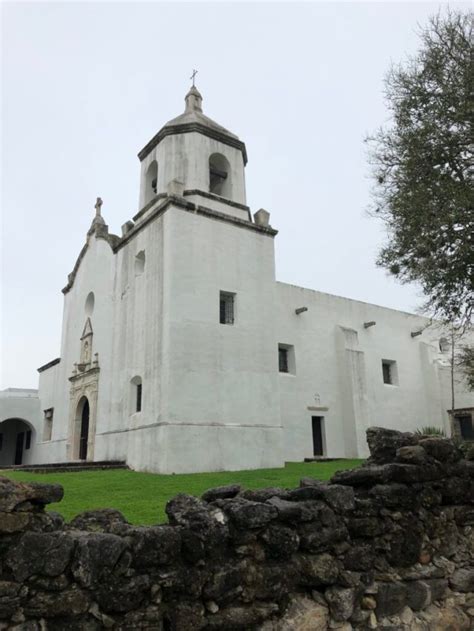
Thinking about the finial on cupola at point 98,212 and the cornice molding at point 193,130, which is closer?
the cornice molding at point 193,130

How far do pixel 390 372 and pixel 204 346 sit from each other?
39.7ft

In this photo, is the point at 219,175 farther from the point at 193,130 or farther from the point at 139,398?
the point at 139,398

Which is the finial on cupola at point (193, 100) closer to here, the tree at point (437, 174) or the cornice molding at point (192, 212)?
the cornice molding at point (192, 212)

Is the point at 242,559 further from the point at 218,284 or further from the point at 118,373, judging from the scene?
the point at 118,373

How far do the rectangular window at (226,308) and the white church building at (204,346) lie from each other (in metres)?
0.04

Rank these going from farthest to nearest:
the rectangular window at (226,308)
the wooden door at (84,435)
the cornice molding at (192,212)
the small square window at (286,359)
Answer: the small square window at (286,359) < the wooden door at (84,435) < the rectangular window at (226,308) < the cornice molding at (192,212)

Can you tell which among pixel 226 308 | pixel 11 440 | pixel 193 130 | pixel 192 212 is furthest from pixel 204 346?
pixel 11 440

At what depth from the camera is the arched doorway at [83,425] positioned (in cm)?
1936

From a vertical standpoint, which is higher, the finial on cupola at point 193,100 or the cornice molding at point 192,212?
the finial on cupola at point 193,100

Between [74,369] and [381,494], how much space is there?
58.1ft

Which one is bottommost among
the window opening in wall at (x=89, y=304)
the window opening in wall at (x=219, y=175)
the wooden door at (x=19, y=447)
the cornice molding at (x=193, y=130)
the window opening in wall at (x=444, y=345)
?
the wooden door at (x=19, y=447)

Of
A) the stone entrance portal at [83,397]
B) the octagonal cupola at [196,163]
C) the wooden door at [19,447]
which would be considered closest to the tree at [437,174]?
the octagonal cupola at [196,163]

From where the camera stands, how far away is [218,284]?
53.1 feet

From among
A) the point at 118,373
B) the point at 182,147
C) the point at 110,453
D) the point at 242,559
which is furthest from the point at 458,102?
the point at 110,453
